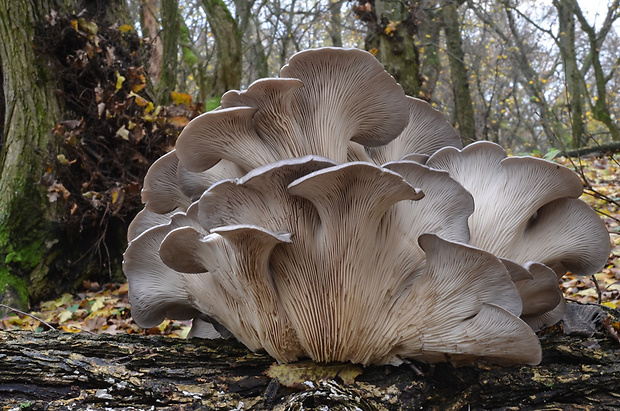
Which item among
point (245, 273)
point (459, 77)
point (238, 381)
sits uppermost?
point (459, 77)

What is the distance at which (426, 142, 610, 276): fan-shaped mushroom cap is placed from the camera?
212 centimetres

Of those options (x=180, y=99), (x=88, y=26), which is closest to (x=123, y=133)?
(x=88, y=26)

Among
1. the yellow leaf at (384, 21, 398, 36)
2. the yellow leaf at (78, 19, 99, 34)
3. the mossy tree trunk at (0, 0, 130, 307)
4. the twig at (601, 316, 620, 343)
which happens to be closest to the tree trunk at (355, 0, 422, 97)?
the yellow leaf at (384, 21, 398, 36)

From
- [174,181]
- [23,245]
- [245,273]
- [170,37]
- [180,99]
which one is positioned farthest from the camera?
[170,37]

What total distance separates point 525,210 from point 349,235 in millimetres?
926

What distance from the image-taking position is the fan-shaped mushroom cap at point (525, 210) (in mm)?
2125

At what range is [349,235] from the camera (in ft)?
6.02

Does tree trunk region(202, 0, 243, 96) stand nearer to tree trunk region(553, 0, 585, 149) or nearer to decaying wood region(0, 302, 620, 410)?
decaying wood region(0, 302, 620, 410)

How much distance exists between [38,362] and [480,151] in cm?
218

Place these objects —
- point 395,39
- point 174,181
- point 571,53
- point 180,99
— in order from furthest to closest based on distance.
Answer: point 571,53
point 395,39
point 180,99
point 174,181

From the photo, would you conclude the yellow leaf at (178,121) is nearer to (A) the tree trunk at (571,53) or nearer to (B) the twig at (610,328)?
(B) the twig at (610,328)

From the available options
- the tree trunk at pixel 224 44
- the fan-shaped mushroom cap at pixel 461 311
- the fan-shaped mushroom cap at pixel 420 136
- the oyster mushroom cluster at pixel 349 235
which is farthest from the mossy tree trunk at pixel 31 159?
the tree trunk at pixel 224 44

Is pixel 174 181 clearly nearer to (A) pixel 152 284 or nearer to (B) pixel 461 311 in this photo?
(A) pixel 152 284

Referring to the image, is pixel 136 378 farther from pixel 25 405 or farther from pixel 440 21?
pixel 440 21
